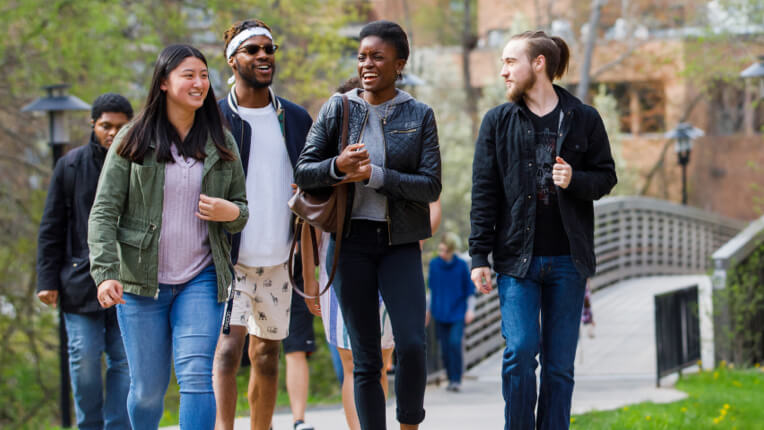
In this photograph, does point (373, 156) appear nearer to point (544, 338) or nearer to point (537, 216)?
point (537, 216)

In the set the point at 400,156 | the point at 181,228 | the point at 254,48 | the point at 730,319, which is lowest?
the point at 730,319

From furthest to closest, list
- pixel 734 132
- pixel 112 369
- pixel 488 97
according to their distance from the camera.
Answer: pixel 734 132
pixel 488 97
pixel 112 369

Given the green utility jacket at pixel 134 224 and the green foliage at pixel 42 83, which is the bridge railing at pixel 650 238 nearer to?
the green foliage at pixel 42 83

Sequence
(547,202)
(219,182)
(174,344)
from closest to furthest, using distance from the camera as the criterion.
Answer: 1. (174,344)
2. (219,182)
3. (547,202)

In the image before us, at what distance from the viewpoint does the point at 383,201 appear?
4.57 m

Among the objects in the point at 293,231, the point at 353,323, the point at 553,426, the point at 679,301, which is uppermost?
the point at 293,231

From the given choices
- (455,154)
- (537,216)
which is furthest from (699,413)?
(455,154)

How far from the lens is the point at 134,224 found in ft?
14.1

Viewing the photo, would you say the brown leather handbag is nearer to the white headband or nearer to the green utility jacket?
the green utility jacket

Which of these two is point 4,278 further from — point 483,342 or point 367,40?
point 367,40

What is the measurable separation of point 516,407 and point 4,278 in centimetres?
1552

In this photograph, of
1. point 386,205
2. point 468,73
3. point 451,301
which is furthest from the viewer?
Result: point 468,73

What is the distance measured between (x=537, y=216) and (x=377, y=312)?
89 cm

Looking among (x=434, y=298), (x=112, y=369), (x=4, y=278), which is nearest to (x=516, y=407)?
(x=112, y=369)
